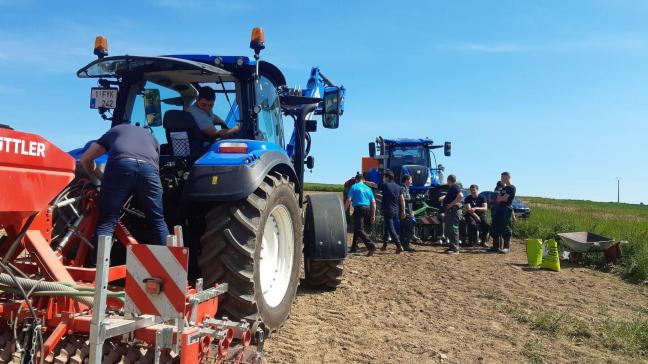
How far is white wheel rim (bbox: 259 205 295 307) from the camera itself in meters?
4.43

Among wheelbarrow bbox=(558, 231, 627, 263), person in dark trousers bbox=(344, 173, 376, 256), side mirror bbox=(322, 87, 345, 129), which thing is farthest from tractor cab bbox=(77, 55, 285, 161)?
wheelbarrow bbox=(558, 231, 627, 263)

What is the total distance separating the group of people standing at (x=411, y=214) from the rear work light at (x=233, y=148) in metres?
6.16

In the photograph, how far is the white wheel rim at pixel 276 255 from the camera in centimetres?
443

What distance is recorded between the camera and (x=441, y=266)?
361 inches

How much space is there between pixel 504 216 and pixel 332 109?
6.38 metres

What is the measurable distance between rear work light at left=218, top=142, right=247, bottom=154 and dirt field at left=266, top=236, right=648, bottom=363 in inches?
61.7

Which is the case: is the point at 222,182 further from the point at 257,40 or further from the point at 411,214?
the point at 411,214

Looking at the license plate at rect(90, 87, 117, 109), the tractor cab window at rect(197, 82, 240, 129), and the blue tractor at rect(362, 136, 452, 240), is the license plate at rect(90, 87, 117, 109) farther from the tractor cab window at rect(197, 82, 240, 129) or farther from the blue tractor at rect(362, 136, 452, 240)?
the blue tractor at rect(362, 136, 452, 240)

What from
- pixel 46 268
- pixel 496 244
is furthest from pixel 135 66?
pixel 496 244

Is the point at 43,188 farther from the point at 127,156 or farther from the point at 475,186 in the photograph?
the point at 475,186

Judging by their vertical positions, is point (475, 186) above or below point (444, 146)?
below

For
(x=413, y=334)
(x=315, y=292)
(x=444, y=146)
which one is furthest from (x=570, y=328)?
(x=444, y=146)

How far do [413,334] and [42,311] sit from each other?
3325 millimetres

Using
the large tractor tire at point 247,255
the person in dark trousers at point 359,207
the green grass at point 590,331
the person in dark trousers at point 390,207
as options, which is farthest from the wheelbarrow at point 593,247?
the large tractor tire at point 247,255
